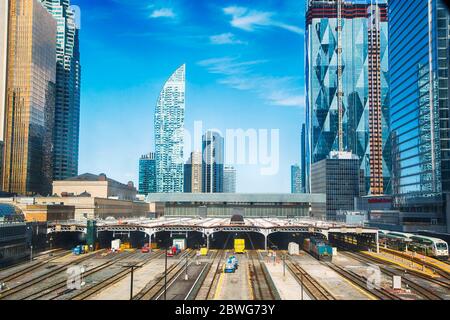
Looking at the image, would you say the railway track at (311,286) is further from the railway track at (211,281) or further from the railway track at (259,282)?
the railway track at (211,281)

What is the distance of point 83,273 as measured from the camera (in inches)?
3177

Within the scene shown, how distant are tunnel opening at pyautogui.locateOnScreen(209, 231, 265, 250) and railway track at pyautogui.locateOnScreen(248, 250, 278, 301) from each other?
29823 mm

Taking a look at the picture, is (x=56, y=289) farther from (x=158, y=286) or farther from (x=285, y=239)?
(x=285, y=239)

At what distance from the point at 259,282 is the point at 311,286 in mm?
8113

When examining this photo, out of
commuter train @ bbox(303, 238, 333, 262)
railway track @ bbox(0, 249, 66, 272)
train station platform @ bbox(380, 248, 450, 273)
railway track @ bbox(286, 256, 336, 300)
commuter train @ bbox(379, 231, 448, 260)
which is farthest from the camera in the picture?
commuter train @ bbox(303, 238, 333, 262)

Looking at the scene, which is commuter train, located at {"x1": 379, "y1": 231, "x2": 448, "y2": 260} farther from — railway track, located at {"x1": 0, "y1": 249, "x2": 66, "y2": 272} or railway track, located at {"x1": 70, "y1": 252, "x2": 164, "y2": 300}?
railway track, located at {"x1": 0, "y1": 249, "x2": 66, "y2": 272}

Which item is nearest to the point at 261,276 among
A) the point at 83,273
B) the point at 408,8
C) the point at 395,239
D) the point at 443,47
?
the point at 83,273

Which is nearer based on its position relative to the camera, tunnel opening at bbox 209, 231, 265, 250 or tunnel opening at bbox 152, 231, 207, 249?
tunnel opening at bbox 152, 231, 207, 249

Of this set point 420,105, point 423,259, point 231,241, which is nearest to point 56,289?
point 423,259

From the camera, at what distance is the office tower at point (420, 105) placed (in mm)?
136750

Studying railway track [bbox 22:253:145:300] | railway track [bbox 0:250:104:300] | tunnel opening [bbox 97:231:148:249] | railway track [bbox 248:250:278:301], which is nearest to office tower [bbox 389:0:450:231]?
railway track [bbox 248:250:278:301]

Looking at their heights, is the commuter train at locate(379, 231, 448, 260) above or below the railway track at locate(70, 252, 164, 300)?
above

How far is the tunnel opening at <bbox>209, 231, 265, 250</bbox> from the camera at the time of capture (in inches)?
5222

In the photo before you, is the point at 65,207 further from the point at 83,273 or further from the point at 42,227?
the point at 83,273
